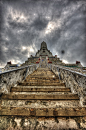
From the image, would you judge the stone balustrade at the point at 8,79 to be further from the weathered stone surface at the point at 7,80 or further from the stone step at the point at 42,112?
the stone step at the point at 42,112

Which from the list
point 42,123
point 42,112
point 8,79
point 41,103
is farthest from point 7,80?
point 42,123

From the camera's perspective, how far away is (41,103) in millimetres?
1901

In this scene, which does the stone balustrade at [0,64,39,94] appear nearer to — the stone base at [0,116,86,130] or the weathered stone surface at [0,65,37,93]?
the weathered stone surface at [0,65,37,93]

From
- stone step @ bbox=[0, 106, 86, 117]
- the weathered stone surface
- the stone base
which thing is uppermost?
the weathered stone surface

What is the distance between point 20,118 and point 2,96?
128 centimetres

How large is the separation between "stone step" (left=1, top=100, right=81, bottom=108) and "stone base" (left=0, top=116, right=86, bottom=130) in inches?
17.7

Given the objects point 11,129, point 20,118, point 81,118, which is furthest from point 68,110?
point 11,129

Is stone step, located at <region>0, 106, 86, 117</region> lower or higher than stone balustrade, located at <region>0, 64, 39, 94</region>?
lower

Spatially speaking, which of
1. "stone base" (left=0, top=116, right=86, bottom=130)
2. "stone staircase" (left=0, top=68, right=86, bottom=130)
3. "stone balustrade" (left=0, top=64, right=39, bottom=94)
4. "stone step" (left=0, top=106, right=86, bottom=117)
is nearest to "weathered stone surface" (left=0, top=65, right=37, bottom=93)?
"stone balustrade" (left=0, top=64, right=39, bottom=94)

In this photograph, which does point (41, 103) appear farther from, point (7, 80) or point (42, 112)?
point (7, 80)

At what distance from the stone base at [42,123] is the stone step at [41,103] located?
45 cm

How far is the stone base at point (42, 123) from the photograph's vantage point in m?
1.25

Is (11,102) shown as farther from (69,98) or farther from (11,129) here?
(69,98)

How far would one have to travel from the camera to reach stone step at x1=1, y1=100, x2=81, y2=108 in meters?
1.85
